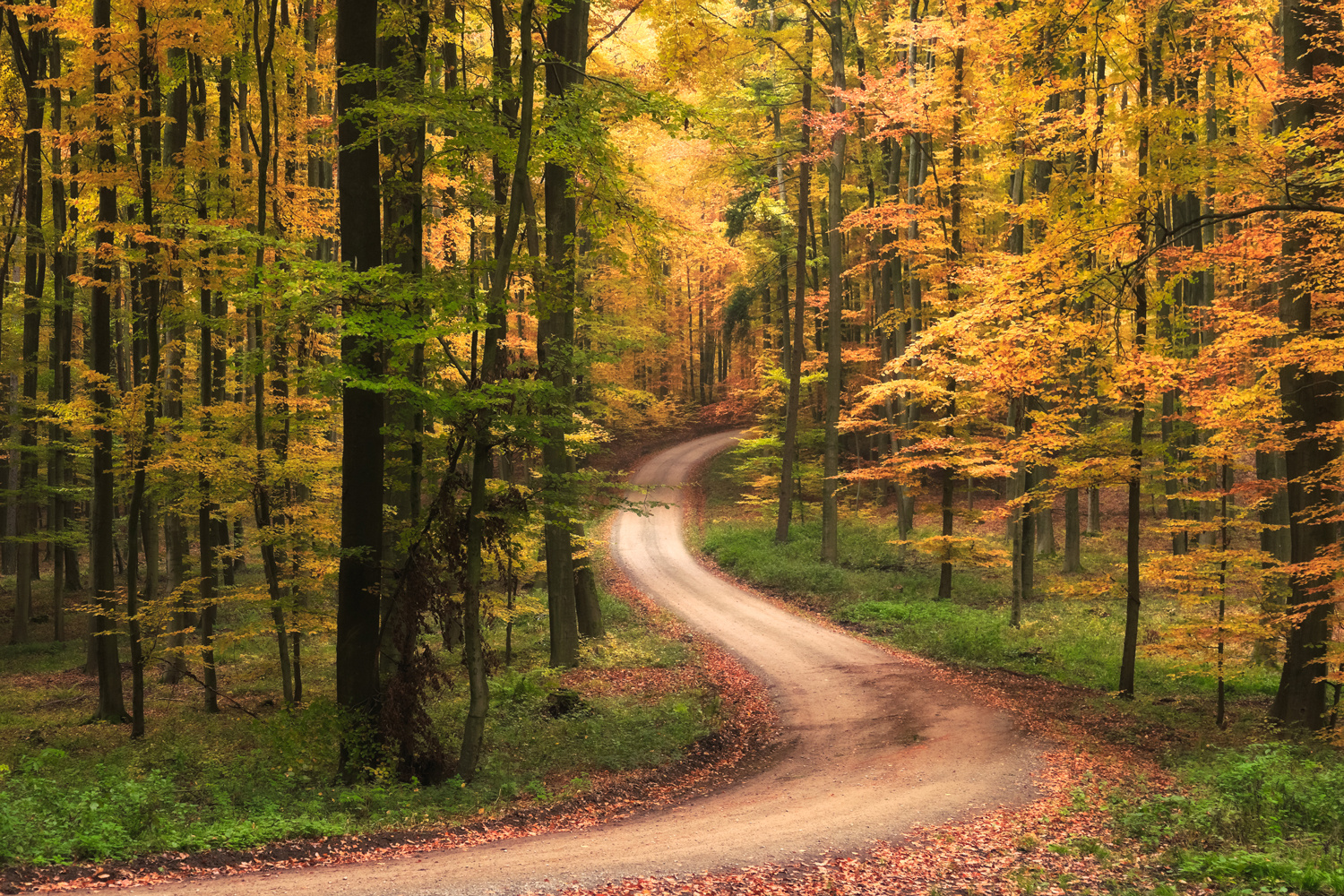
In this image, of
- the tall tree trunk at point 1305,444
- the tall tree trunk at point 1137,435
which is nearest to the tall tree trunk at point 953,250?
the tall tree trunk at point 1137,435

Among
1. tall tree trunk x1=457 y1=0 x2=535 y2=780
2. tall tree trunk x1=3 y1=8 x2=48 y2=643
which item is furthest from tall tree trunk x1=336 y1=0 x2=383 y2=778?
tall tree trunk x1=3 y1=8 x2=48 y2=643

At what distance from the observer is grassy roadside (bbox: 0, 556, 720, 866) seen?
632 centimetres

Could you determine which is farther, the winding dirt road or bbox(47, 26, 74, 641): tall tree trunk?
bbox(47, 26, 74, 641): tall tree trunk

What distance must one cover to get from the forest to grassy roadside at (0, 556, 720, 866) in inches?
2.4

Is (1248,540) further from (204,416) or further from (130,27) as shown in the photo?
(130,27)

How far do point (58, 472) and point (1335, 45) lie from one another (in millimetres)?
26627

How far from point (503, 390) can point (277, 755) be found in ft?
16.1

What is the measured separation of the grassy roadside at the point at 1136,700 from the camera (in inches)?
233

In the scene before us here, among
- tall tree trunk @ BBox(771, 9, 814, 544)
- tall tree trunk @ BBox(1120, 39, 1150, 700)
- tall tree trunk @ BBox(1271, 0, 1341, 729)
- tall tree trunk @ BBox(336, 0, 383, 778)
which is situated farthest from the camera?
tall tree trunk @ BBox(771, 9, 814, 544)

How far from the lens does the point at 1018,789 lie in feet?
28.1

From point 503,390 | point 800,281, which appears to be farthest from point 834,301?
point 503,390

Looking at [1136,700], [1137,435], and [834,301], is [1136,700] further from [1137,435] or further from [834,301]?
[834,301]

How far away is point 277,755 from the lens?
339 inches

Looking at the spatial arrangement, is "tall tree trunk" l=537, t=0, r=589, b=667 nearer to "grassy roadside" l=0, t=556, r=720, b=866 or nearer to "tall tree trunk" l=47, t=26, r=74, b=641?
"grassy roadside" l=0, t=556, r=720, b=866
